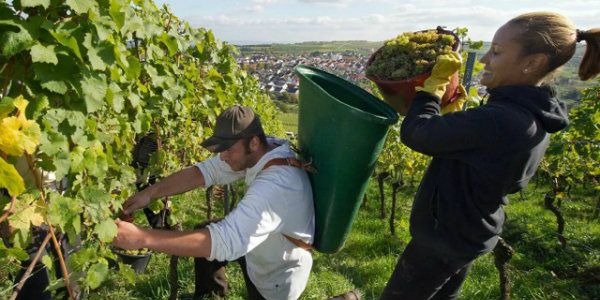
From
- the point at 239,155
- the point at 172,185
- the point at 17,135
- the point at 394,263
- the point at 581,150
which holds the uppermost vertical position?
the point at 17,135

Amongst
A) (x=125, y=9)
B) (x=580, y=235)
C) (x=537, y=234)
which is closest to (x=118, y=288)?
(x=125, y=9)

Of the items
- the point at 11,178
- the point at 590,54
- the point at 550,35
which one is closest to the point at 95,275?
the point at 11,178

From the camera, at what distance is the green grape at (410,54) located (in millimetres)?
2020

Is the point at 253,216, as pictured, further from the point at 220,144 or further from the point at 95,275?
the point at 95,275

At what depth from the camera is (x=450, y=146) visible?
1766 mm

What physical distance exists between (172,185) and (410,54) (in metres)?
1.63

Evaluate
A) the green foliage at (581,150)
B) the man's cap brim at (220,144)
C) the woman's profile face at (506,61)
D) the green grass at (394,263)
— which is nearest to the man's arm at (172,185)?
the man's cap brim at (220,144)

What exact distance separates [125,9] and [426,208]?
170 cm

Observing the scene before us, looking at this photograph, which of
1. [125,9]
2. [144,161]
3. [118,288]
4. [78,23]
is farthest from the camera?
[144,161]

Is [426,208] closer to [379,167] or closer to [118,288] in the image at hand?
[118,288]

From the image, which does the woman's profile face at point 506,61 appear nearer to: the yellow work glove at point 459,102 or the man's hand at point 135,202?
the yellow work glove at point 459,102

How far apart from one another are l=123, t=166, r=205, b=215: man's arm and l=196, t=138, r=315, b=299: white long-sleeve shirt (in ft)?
0.20

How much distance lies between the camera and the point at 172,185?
8.78 ft

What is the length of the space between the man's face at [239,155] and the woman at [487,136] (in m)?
0.89
